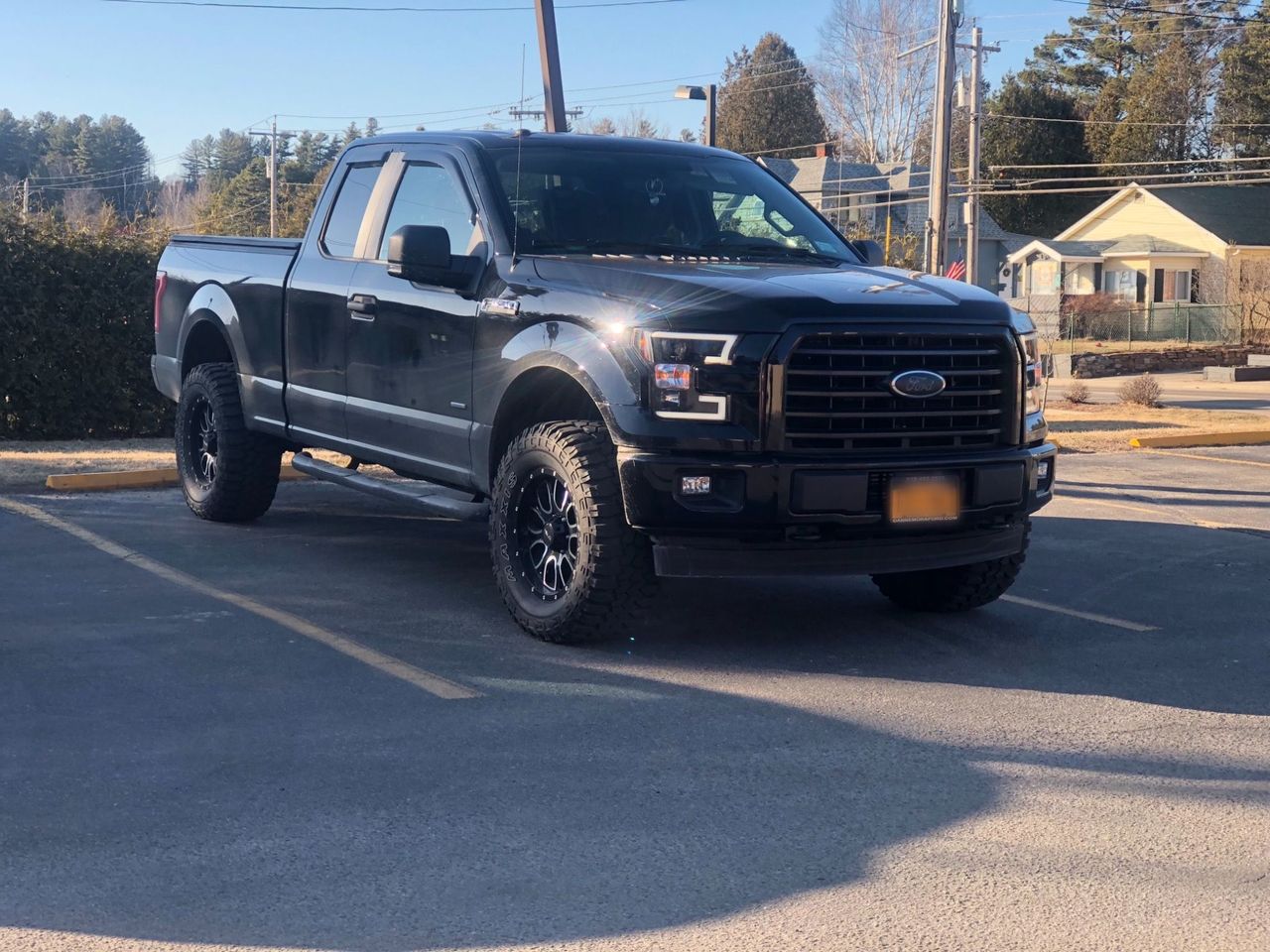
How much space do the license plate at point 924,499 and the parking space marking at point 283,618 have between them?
178cm

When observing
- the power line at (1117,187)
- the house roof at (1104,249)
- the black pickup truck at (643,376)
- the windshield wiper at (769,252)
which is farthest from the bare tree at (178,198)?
the windshield wiper at (769,252)

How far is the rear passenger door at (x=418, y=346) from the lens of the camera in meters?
6.97

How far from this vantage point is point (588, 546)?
6.02 metres

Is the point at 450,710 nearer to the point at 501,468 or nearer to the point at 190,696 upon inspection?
the point at 190,696

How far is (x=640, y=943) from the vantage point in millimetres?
3496

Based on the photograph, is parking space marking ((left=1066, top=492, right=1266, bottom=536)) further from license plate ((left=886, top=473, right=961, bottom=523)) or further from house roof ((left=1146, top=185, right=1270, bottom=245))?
house roof ((left=1146, top=185, right=1270, bottom=245))

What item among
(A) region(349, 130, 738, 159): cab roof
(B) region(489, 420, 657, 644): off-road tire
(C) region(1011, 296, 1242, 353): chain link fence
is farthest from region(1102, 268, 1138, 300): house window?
(B) region(489, 420, 657, 644): off-road tire

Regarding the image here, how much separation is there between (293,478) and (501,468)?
530cm

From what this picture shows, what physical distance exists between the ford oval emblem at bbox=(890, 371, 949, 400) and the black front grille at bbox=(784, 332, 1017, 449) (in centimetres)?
3

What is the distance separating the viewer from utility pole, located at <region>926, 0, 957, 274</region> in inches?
866

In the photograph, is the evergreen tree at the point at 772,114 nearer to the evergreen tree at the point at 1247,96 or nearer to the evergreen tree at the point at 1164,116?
the evergreen tree at the point at 1164,116

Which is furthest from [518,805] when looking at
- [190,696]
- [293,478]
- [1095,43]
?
[1095,43]

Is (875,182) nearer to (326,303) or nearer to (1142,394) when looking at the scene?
(1142,394)

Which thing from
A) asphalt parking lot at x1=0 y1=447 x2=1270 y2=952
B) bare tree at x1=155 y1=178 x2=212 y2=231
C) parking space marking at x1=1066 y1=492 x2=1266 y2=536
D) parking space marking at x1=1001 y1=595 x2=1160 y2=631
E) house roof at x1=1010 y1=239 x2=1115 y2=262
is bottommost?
parking space marking at x1=1066 y1=492 x2=1266 y2=536
